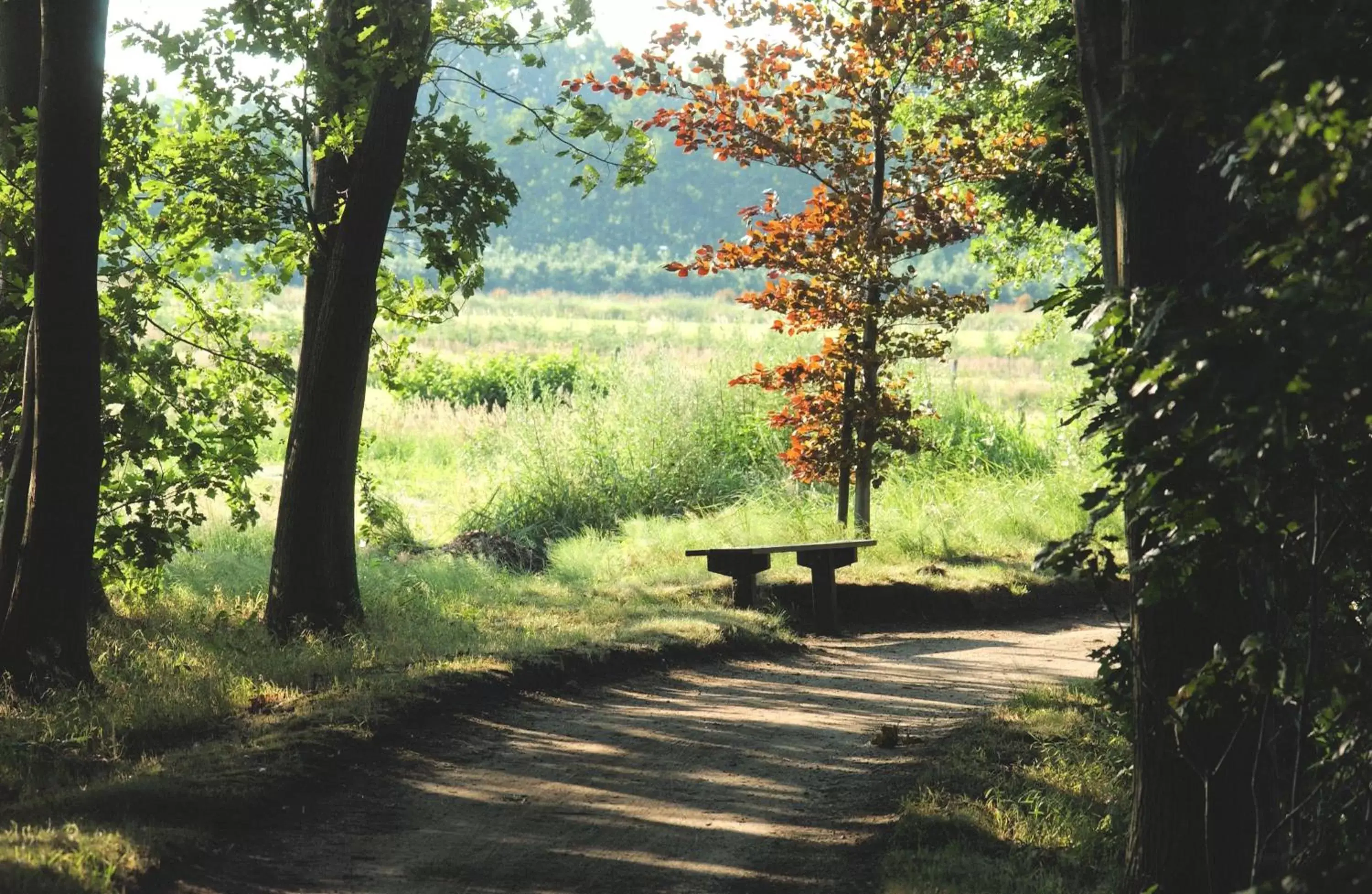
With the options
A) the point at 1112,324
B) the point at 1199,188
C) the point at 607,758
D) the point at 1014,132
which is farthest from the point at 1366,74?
the point at 1014,132

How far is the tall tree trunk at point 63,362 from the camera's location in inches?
286

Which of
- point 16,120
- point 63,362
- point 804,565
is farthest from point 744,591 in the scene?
point 16,120

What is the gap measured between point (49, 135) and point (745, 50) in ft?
22.8

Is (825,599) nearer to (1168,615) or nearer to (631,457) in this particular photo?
(631,457)

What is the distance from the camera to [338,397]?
9508 millimetres

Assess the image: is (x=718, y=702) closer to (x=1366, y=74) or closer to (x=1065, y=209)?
(x=1065, y=209)

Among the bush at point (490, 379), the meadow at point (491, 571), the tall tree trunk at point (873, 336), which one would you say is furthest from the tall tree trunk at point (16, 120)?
the bush at point (490, 379)

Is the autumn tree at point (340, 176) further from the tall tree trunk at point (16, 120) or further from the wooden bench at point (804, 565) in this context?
the wooden bench at point (804, 565)

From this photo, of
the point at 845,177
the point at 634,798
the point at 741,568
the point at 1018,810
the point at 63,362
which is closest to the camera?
the point at 1018,810

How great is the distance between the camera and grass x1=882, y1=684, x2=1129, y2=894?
5328mm

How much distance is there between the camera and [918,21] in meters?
13.2

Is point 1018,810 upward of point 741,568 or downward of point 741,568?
downward

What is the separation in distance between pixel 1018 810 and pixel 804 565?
19.6ft

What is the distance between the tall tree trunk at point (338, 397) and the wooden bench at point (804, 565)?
299cm
